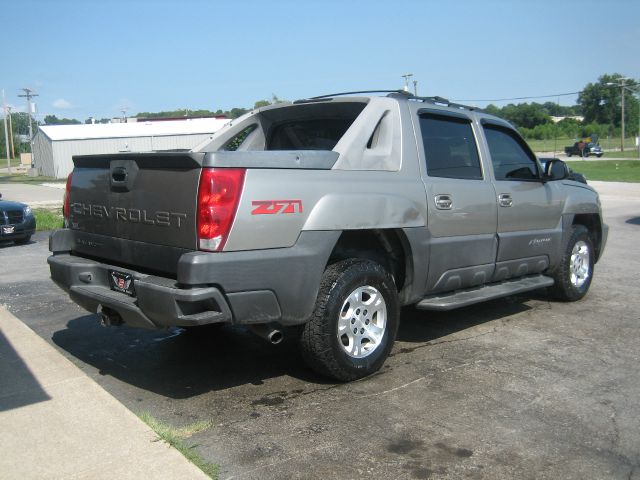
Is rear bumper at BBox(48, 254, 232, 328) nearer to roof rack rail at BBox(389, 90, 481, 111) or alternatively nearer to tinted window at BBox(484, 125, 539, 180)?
roof rack rail at BBox(389, 90, 481, 111)

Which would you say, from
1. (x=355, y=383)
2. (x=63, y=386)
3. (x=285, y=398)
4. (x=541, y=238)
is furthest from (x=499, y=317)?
(x=63, y=386)

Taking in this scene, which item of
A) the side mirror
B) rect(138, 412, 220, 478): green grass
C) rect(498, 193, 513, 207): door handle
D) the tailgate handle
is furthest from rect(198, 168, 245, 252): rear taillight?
the side mirror

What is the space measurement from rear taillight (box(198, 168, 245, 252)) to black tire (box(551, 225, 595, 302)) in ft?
13.8

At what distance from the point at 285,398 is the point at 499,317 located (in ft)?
9.67

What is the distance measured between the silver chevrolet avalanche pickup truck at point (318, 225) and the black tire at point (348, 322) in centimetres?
1

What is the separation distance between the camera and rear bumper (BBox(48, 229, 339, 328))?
364 cm

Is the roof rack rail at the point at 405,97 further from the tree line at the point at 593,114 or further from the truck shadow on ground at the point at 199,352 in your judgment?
the tree line at the point at 593,114

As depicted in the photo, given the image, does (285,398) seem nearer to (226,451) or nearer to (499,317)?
(226,451)

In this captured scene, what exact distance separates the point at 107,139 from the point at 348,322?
5178 centimetres

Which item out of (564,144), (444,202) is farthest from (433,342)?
(564,144)

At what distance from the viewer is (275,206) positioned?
3848 mm

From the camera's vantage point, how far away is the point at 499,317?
20.8ft

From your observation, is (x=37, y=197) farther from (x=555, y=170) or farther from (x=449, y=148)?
(x=449, y=148)

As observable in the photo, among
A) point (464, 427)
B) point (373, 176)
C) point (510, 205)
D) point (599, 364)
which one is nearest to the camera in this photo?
point (464, 427)
